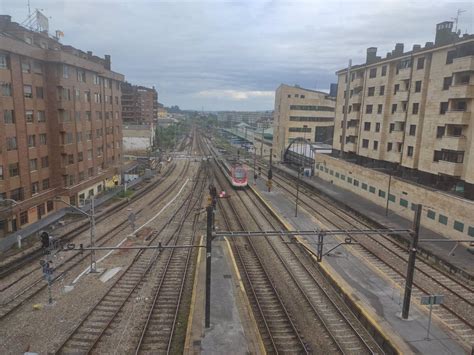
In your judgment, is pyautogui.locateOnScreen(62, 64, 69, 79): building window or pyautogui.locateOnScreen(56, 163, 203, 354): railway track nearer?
pyautogui.locateOnScreen(56, 163, 203, 354): railway track

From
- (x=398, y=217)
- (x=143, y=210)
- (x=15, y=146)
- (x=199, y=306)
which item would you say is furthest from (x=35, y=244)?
(x=398, y=217)

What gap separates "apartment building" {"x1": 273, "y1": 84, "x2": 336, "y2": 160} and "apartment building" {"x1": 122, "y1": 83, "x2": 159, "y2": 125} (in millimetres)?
63360

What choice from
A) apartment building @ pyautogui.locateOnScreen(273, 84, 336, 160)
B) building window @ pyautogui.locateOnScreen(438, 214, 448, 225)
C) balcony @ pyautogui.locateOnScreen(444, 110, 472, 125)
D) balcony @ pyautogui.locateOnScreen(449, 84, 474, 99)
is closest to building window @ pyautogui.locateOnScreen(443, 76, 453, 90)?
balcony @ pyautogui.locateOnScreen(449, 84, 474, 99)

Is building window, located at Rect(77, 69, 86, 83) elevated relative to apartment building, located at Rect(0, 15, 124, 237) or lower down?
elevated

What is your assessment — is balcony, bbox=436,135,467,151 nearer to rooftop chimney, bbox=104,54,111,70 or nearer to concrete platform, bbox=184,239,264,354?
concrete platform, bbox=184,239,264,354

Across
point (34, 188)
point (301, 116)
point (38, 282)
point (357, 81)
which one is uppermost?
point (357, 81)

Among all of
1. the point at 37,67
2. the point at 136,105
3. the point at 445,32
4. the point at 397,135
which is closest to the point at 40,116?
the point at 37,67

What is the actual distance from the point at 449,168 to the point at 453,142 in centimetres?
239

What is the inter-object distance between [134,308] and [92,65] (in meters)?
37.1

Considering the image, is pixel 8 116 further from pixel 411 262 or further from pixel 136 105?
pixel 136 105

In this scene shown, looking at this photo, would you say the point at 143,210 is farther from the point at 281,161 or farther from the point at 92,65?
the point at 281,161

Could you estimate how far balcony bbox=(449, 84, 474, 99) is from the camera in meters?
29.9

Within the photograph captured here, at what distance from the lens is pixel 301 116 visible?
90625 mm

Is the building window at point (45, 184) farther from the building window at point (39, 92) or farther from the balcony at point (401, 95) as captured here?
the balcony at point (401, 95)
